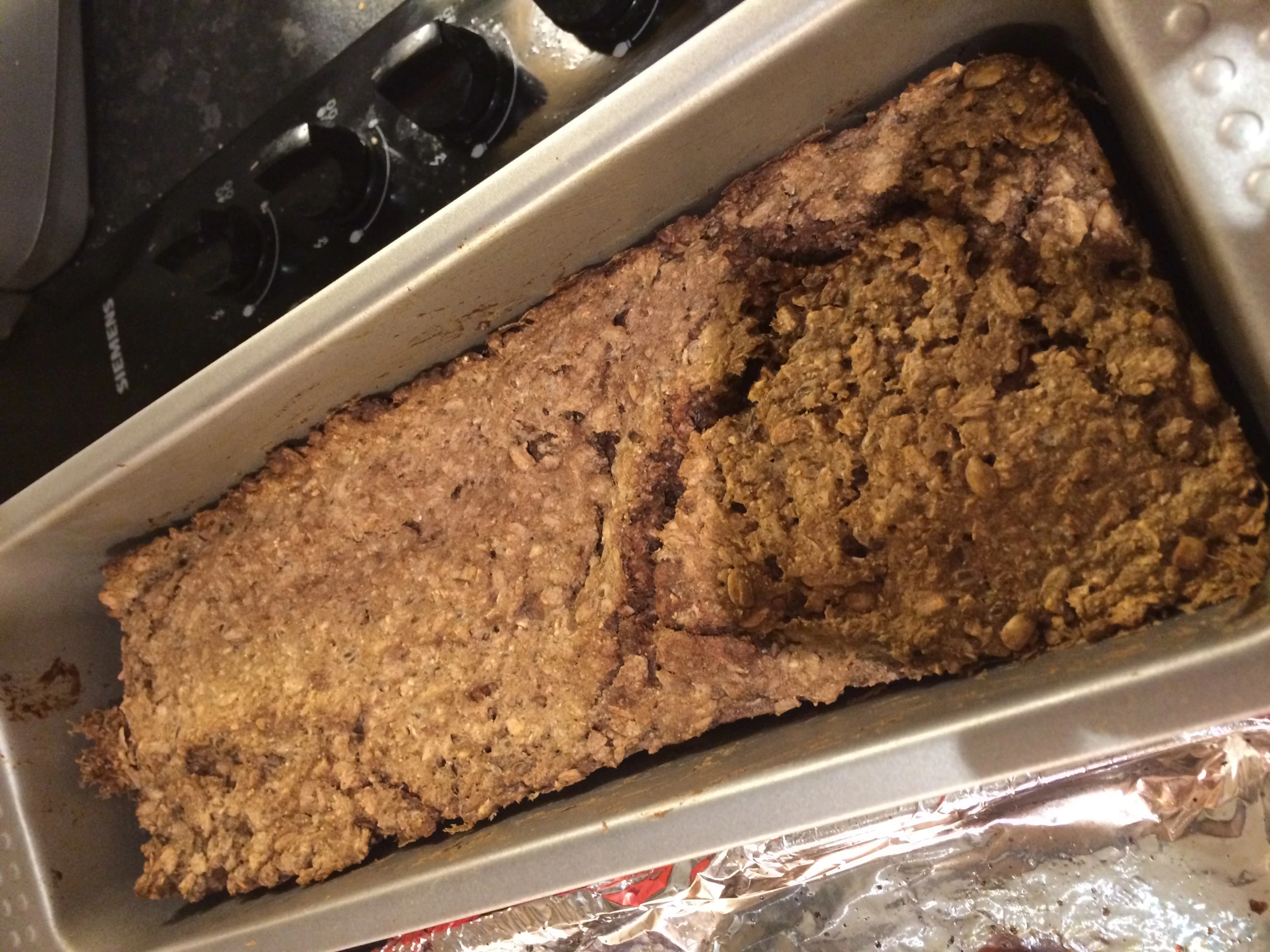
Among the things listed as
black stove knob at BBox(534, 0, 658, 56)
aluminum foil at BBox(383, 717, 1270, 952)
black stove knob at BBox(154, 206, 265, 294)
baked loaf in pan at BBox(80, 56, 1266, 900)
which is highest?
black stove knob at BBox(154, 206, 265, 294)

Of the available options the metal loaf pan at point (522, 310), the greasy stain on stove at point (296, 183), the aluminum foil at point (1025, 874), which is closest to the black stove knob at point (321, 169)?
the greasy stain on stove at point (296, 183)

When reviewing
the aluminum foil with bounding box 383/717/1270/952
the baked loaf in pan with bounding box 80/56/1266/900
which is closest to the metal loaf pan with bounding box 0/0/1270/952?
the baked loaf in pan with bounding box 80/56/1266/900

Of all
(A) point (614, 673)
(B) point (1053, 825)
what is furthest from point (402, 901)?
(B) point (1053, 825)

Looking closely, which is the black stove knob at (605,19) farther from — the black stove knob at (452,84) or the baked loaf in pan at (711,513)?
the baked loaf in pan at (711,513)

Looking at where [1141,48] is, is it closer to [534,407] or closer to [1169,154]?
[1169,154]

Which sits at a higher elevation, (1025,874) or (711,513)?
(711,513)

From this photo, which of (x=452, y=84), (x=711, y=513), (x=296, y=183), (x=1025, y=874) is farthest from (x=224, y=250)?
(x=1025, y=874)

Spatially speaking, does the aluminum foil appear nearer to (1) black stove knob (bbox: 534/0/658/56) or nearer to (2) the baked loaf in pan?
(2) the baked loaf in pan

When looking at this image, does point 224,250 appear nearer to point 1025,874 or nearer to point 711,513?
point 711,513
